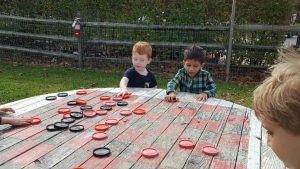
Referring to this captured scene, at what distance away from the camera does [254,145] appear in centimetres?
259

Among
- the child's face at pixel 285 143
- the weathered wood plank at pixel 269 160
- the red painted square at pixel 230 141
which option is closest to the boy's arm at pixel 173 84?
the red painted square at pixel 230 141

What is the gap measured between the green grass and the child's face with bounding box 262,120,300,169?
529 centimetres

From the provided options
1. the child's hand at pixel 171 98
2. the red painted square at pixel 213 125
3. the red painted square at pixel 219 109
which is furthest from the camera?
the child's hand at pixel 171 98

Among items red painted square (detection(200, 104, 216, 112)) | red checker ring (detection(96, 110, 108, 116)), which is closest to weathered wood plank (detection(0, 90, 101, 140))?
red checker ring (detection(96, 110, 108, 116))

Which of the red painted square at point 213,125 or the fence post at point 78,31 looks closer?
the red painted square at point 213,125

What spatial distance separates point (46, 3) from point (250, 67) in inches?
235

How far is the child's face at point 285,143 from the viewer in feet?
4.51

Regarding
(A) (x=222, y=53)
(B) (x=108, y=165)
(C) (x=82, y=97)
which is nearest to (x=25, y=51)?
(A) (x=222, y=53)

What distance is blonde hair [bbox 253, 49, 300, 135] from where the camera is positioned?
51.1 inches

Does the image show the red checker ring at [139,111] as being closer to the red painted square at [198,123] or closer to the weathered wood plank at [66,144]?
the weathered wood plank at [66,144]

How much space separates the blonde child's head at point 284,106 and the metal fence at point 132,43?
6.89 meters

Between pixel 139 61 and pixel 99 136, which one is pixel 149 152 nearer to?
pixel 99 136

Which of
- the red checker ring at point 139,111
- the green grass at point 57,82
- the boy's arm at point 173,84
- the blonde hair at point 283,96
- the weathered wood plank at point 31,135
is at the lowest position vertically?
the green grass at point 57,82

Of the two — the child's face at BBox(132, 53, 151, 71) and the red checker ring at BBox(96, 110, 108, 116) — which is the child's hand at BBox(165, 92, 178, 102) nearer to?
the red checker ring at BBox(96, 110, 108, 116)
